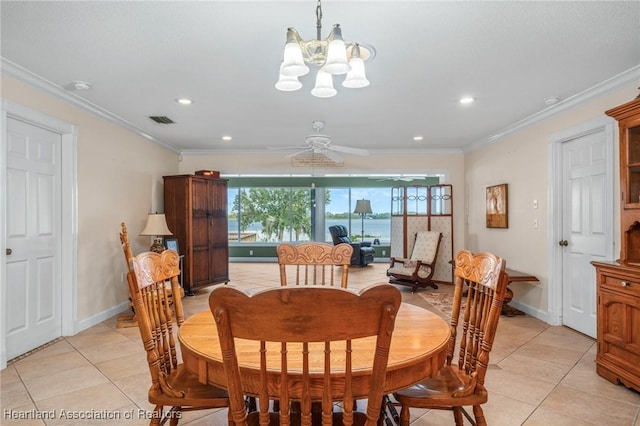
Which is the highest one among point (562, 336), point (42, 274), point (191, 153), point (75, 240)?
point (191, 153)

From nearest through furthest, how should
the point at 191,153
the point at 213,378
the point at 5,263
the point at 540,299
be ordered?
the point at 213,378 < the point at 5,263 < the point at 540,299 < the point at 191,153

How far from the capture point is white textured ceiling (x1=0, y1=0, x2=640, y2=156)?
6.68 feet

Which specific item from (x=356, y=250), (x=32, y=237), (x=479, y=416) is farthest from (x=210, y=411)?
(x=356, y=250)

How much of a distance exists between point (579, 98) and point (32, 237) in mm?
5390

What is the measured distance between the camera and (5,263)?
2824mm

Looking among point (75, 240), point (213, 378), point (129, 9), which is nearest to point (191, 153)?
point (75, 240)

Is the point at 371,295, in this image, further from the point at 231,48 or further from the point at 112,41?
the point at 112,41

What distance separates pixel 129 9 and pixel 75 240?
2570 mm

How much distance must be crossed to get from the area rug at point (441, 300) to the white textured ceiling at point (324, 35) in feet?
8.03

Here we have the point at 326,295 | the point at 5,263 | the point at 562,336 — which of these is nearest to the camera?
the point at 326,295

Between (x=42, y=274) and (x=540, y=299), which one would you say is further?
(x=540, y=299)

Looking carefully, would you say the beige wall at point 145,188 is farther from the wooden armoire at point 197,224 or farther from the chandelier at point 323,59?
the chandelier at point 323,59

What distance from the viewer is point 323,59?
1860 millimetres

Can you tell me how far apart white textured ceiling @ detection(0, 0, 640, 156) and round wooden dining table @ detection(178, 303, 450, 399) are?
1.76 metres
